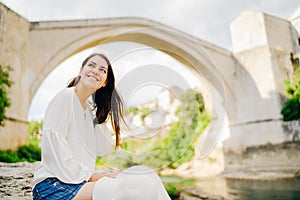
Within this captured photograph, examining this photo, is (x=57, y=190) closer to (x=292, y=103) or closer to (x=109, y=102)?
(x=109, y=102)

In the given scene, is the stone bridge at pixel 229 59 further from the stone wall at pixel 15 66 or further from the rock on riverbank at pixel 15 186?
the rock on riverbank at pixel 15 186

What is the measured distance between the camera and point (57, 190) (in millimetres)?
746

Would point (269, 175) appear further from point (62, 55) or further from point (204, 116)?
point (204, 116)

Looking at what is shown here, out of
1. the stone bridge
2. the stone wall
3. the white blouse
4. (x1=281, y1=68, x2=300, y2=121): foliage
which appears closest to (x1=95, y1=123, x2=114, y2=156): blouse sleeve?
the white blouse

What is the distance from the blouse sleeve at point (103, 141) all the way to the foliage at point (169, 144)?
0.08ft

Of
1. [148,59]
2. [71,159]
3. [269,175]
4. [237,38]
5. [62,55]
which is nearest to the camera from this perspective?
[71,159]

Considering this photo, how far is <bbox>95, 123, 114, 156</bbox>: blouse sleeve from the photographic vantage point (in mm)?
904

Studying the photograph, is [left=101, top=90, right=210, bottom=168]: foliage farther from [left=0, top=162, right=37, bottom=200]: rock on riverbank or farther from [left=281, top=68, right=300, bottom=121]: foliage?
[left=281, top=68, right=300, bottom=121]: foliage

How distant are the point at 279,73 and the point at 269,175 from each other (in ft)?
11.3

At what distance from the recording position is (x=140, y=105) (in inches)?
34.9

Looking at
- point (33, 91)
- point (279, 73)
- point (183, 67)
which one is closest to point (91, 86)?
point (183, 67)

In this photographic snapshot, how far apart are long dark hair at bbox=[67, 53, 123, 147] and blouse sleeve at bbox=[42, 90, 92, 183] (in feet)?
0.43

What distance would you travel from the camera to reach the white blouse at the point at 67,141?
29.4 inches

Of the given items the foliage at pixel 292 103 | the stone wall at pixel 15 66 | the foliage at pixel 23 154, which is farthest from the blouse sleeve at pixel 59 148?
the foliage at pixel 292 103
